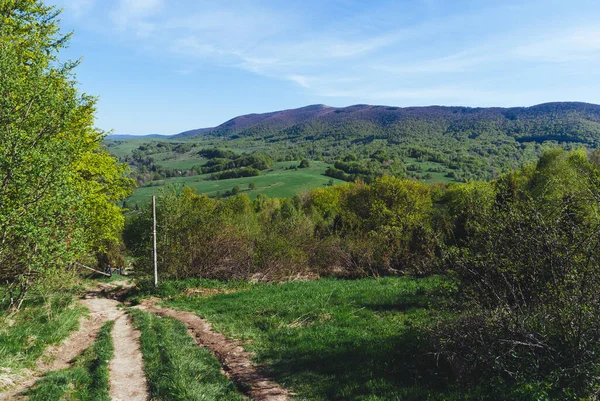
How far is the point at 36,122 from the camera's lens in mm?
11430

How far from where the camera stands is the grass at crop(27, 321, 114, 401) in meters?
8.16

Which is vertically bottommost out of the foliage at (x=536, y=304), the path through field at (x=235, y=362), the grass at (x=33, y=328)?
the path through field at (x=235, y=362)

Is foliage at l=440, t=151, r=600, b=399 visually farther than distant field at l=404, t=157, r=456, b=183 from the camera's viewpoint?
No

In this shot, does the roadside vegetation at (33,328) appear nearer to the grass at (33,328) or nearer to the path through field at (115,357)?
the grass at (33,328)

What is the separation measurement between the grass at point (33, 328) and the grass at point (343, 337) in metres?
5.08

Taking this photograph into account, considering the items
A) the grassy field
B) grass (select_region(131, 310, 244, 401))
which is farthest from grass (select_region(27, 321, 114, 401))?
the grassy field

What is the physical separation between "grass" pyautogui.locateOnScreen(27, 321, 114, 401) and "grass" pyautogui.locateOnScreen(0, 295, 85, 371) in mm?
1189

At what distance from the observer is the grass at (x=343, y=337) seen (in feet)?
27.2

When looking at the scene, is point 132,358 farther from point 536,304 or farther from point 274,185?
point 274,185

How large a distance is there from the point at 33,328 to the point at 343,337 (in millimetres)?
10592

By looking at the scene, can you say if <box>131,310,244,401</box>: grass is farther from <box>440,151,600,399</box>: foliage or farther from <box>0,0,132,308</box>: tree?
<box>440,151,600,399</box>: foliage

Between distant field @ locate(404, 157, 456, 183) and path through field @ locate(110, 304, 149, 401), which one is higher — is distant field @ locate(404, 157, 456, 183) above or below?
above

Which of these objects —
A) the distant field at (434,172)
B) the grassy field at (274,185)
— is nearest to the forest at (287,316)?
the grassy field at (274,185)

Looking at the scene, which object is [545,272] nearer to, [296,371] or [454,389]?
[454,389]
